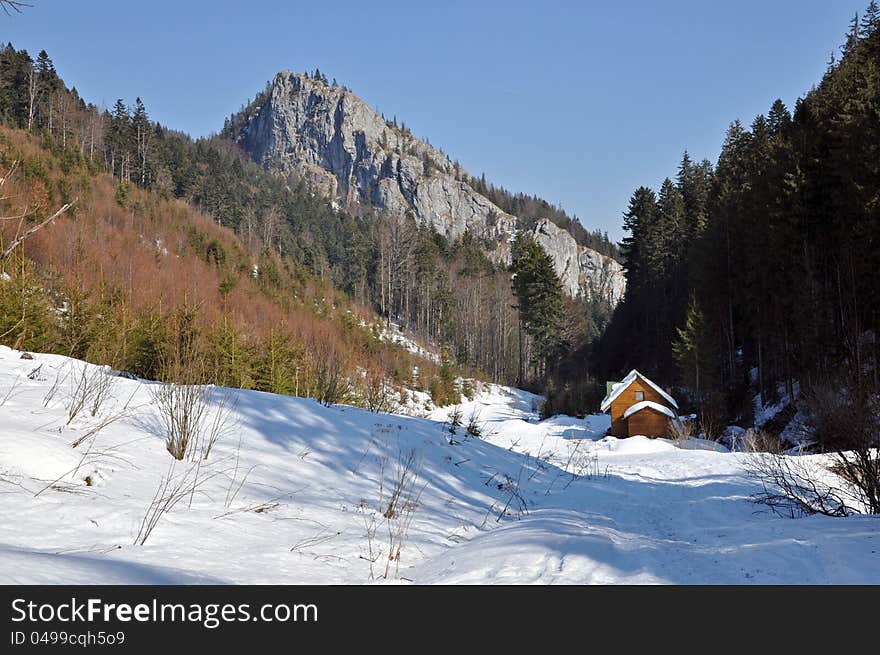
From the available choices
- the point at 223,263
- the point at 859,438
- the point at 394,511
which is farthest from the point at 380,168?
the point at 394,511

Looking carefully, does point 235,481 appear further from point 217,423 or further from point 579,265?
point 579,265

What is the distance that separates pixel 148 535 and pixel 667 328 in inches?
1834

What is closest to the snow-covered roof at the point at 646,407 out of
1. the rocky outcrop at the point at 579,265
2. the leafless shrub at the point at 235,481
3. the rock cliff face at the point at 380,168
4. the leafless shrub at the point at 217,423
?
the leafless shrub at the point at 217,423

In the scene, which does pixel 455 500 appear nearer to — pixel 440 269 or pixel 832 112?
pixel 832 112

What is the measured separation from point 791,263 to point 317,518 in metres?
27.4

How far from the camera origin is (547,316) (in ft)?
182

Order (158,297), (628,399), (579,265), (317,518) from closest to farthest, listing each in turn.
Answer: (317,518), (158,297), (628,399), (579,265)

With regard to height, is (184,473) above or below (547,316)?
below

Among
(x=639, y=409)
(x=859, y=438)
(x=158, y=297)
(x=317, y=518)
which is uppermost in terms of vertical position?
(x=158, y=297)

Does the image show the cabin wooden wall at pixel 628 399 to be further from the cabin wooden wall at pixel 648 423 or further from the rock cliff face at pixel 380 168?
the rock cliff face at pixel 380 168

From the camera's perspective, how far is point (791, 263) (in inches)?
962

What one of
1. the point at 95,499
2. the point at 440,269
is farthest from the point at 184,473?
the point at 440,269

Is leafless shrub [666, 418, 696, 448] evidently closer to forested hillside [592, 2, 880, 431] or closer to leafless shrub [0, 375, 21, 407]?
forested hillside [592, 2, 880, 431]

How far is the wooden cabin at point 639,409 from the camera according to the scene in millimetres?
24938
